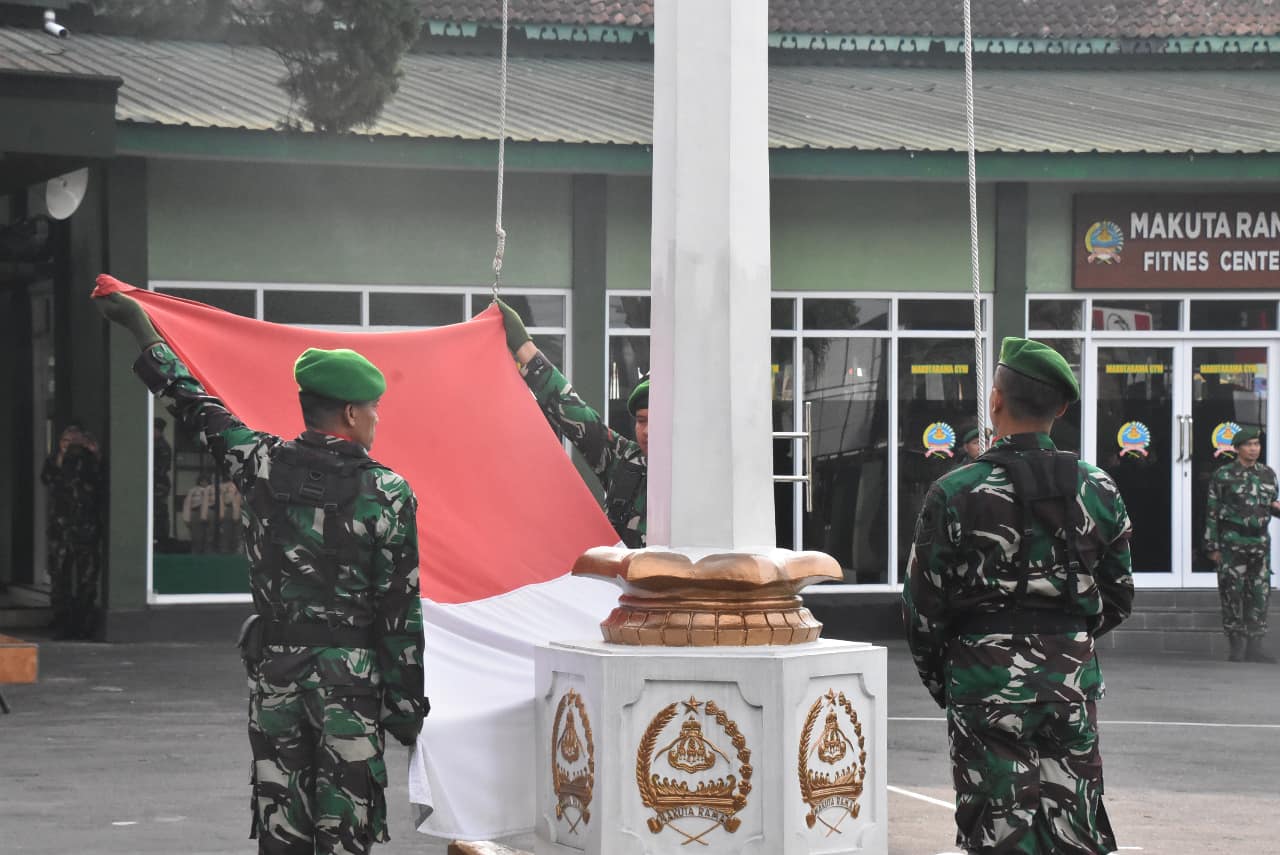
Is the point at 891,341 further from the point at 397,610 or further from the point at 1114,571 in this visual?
the point at 397,610

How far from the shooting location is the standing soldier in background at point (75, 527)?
1672 centimetres

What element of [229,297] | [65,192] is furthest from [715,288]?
[229,297]

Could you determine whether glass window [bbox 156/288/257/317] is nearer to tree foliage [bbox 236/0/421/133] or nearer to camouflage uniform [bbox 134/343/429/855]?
tree foliage [bbox 236/0/421/133]

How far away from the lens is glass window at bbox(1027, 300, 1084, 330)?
60.1 feet

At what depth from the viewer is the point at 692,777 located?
536 centimetres

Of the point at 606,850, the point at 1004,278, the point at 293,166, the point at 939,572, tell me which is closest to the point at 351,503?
the point at 606,850

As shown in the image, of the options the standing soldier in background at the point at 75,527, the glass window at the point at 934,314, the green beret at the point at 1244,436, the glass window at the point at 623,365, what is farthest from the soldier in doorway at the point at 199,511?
the green beret at the point at 1244,436

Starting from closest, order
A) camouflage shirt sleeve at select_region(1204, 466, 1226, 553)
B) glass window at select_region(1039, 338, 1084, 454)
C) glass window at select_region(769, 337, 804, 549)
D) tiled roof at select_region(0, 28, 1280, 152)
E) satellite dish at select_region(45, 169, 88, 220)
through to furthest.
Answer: satellite dish at select_region(45, 169, 88, 220), camouflage shirt sleeve at select_region(1204, 466, 1226, 553), tiled roof at select_region(0, 28, 1280, 152), glass window at select_region(769, 337, 804, 549), glass window at select_region(1039, 338, 1084, 454)

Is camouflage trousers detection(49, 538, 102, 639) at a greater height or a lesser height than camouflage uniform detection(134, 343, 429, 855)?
lesser

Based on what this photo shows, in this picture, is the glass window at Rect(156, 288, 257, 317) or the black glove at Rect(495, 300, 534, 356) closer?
the black glove at Rect(495, 300, 534, 356)

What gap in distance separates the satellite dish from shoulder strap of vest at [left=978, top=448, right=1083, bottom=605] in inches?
486

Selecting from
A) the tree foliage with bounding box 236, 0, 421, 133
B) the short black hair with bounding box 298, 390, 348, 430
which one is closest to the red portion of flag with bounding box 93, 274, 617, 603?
the short black hair with bounding box 298, 390, 348, 430

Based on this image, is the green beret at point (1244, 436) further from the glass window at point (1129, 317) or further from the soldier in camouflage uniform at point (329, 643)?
the soldier in camouflage uniform at point (329, 643)

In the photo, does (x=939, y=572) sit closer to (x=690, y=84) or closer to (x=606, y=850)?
(x=606, y=850)
